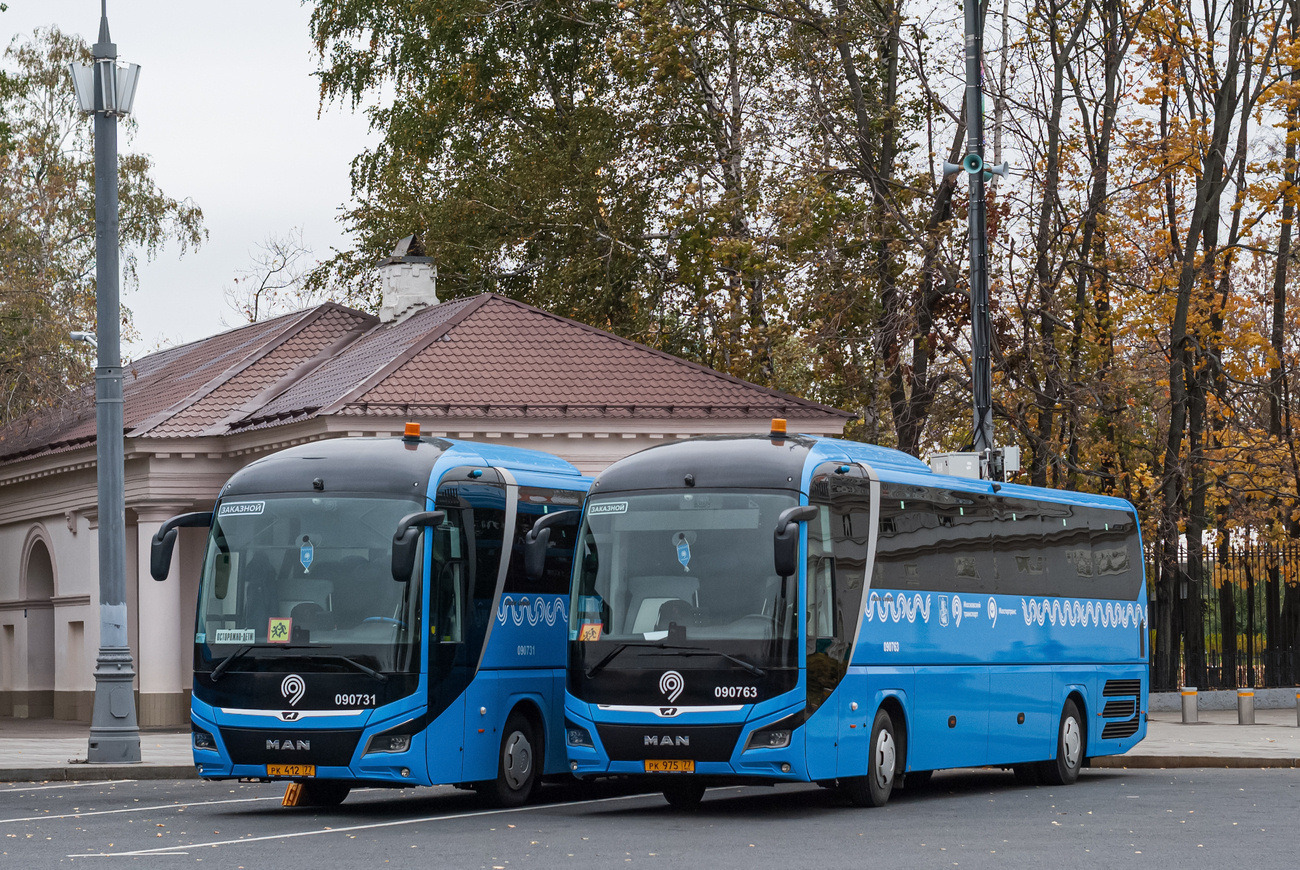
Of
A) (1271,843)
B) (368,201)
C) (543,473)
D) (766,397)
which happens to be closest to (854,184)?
(766,397)

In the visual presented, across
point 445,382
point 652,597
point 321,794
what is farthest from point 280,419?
point 652,597

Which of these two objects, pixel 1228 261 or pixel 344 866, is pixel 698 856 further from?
pixel 1228 261

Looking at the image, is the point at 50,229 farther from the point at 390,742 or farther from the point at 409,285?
the point at 390,742

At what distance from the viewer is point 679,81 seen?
3578 centimetres

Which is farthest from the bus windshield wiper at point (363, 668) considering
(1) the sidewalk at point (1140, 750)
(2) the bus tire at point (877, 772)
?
(1) the sidewalk at point (1140, 750)

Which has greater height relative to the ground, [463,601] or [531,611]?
[463,601]

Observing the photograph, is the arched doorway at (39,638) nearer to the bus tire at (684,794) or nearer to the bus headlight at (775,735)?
the bus tire at (684,794)

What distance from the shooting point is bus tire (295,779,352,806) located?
55.9 feet

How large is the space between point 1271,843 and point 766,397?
17.5 m

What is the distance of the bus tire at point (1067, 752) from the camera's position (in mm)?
19812

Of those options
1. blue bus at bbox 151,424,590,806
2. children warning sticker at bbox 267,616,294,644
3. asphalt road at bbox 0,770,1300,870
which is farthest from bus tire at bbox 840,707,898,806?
children warning sticker at bbox 267,616,294,644

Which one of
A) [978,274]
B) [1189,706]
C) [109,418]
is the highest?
[978,274]

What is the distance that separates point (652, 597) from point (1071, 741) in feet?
22.1

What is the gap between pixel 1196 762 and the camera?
21953 millimetres
